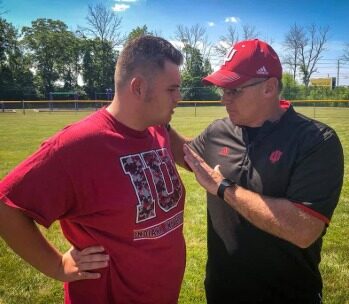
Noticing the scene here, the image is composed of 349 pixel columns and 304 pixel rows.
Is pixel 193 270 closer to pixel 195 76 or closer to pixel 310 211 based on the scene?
pixel 310 211

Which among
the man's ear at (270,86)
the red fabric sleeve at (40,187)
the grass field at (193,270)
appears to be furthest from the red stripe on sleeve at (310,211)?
the grass field at (193,270)

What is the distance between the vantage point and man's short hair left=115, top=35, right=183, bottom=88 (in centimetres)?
224

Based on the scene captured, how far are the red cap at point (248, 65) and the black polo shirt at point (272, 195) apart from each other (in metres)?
0.33

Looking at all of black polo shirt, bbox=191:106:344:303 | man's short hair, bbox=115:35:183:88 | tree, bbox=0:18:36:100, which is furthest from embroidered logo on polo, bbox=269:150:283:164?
tree, bbox=0:18:36:100

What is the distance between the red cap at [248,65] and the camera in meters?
2.65

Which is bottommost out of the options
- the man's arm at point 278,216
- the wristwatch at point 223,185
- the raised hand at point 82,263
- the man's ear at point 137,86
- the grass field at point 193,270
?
the grass field at point 193,270

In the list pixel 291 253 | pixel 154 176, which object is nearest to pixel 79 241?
pixel 154 176

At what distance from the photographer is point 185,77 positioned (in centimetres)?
5984

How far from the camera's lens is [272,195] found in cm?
243

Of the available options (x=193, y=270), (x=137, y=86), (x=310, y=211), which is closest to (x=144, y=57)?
(x=137, y=86)

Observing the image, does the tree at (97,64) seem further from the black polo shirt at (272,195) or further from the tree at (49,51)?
the black polo shirt at (272,195)

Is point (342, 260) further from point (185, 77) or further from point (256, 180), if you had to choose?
point (185, 77)

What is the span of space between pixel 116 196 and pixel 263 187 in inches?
38.5

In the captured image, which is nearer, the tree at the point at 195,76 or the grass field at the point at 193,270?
the grass field at the point at 193,270
